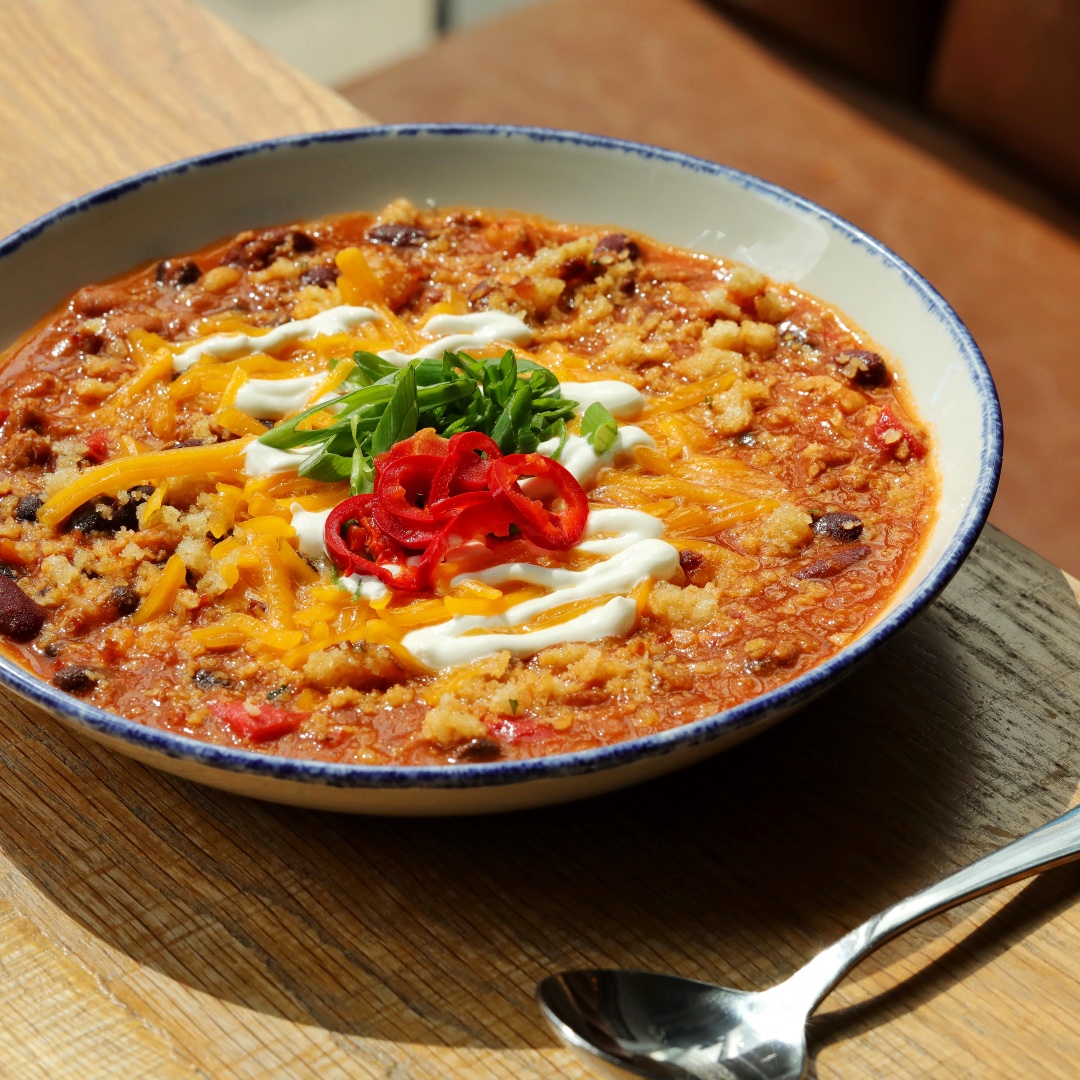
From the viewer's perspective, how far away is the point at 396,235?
339 centimetres

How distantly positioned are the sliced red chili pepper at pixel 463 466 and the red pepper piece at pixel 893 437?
0.85m

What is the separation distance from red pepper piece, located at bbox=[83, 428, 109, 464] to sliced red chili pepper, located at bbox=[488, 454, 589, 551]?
2.86 feet

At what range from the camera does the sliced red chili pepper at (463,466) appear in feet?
8.34

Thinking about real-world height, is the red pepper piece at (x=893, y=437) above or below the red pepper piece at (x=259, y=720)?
above

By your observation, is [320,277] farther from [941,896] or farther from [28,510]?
[941,896]

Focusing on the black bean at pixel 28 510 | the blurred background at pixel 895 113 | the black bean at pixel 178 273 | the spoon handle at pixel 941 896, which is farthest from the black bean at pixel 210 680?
the blurred background at pixel 895 113

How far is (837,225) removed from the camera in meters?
3.12

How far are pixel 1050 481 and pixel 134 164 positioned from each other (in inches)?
125

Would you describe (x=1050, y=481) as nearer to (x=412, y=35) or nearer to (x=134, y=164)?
(x=134, y=164)

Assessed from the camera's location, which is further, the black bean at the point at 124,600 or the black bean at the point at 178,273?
the black bean at the point at 178,273

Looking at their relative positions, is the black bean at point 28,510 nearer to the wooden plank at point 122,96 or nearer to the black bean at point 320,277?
the black bean at point 320,277

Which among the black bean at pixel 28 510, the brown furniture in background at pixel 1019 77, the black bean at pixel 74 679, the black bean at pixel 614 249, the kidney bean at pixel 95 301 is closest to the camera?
the black bean at pixel 74 679

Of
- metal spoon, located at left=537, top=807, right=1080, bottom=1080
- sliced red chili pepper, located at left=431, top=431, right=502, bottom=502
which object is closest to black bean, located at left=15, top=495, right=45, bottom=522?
sliced red chili pepper, located at left=431, top=431, right=502, bottom=502

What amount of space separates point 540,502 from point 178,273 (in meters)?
1.25
